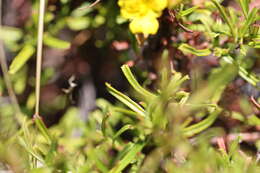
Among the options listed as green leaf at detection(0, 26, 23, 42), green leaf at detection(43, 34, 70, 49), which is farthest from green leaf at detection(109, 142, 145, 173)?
green leaf at detection(0, 26, 23, 42)

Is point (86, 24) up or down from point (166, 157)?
up

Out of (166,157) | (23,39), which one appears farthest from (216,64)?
(23,39)

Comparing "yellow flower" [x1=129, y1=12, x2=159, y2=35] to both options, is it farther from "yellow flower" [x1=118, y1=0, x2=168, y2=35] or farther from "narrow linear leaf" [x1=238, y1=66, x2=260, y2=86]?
"narrow linear leaf" [x1=238, y1=66, x2=260, y2=86]

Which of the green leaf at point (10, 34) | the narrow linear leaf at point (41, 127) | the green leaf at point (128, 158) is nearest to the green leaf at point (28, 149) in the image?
the narrow linear leaf at point (41, 127)

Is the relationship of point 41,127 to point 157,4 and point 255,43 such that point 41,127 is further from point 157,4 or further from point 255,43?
point 255,43

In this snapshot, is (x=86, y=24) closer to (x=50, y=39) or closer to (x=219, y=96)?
(x=50, y=39)

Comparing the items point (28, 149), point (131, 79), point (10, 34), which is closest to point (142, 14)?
point (131, 79)

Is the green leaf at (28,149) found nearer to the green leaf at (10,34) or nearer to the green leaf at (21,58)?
the green leaf at (21,58)
